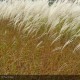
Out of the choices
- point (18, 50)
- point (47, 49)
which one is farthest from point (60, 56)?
point (18, 50)

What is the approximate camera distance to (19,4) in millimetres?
4168

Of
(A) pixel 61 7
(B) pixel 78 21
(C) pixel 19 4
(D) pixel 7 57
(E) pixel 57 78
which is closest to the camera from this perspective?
(E) pixel 57 78

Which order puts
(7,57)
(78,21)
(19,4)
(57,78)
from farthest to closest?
(19,4)
(78,21)
(7,57)
(57,78)

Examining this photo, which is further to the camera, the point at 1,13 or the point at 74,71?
the point at 1,13

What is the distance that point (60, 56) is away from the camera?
2.61 metres

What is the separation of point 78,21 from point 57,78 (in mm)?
934

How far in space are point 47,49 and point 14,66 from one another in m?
0.42

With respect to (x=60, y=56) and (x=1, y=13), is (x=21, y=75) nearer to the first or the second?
(x=60, y=56)

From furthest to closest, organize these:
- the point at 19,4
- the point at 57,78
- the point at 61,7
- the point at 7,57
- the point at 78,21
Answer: the point at 19,4
the point at 61,7
the point at 78,21
the point at 7,57
the point at 57,78

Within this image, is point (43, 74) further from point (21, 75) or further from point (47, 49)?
point (47, 49)

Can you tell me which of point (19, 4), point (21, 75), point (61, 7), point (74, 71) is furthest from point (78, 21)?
point (19, 4)

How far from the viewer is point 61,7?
355cm

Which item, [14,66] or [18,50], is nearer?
[14,66]

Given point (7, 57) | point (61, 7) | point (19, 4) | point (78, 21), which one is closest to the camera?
point (7, 57)
